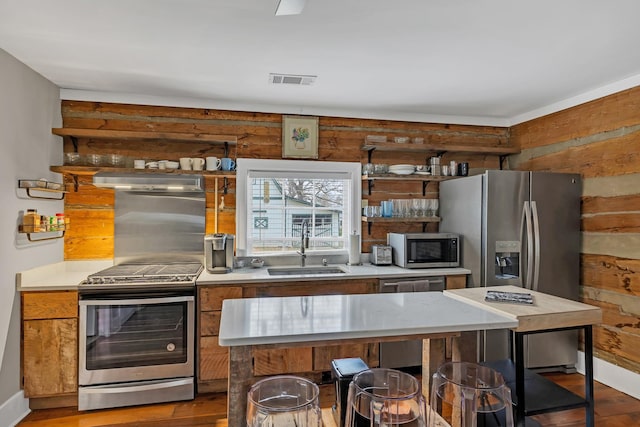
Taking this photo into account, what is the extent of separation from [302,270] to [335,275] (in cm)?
56

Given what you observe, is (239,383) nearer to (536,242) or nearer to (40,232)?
(40,232)

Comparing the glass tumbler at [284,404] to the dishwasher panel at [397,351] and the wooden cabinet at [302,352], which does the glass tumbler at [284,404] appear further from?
the dishwasher panel at [397,351]

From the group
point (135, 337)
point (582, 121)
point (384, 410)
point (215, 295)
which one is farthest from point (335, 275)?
point (582, 121)

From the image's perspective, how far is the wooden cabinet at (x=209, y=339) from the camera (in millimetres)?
2725

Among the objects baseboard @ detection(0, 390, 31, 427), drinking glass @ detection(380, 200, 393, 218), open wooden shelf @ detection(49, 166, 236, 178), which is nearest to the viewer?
baseboard @ detection(0, 390, 31, 427)

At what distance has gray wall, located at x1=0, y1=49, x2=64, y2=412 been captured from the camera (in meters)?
2.35

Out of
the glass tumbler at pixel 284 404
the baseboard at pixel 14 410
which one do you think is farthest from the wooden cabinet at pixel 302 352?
the glass tumbler at pixel 284 404

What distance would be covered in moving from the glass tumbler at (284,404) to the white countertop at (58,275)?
2.30 m

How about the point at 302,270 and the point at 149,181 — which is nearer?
the point at 149,181

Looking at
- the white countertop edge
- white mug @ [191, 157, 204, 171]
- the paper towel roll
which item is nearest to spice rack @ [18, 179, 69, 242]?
white mug @ [191, 157, 204, 171]

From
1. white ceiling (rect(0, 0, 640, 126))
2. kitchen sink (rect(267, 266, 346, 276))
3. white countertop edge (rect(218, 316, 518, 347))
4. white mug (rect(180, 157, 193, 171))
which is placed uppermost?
white ceiling (rect(0, 0, 640, 126))

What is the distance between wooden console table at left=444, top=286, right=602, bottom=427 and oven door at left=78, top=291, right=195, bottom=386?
205 centimetres

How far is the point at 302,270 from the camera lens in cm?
344

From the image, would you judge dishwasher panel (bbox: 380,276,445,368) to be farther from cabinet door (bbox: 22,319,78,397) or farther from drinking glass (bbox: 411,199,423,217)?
cabinet door (bbox: 22,319,78,397)
